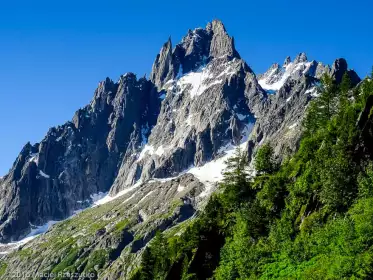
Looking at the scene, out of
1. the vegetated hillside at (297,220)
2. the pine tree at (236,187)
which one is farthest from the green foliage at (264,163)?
the pine tree at (236,187)

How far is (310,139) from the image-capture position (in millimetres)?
84500

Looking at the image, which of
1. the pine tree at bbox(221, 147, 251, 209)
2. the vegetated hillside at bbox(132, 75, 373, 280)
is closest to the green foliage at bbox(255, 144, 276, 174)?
the vegetated hillside at bbox(132, 75, 373, 280)

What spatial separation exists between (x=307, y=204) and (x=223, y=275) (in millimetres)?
14873

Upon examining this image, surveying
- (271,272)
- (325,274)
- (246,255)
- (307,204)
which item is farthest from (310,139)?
(325,274)

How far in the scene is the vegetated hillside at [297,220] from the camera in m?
50.3

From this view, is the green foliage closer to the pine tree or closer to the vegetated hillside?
the vegetated hillside

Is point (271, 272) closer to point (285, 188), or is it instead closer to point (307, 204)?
point (307, 204)

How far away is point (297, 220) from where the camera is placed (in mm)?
67562

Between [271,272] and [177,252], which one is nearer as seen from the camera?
[271,272]

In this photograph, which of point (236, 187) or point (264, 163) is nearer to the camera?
point (236, 187)

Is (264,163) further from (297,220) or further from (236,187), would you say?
(297,220)

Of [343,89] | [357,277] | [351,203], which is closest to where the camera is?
[357,277]

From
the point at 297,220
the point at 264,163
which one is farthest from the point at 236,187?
the point at 297,220

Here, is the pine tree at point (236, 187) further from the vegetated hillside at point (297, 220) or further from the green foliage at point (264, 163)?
the green foliage at point (264, 163)
